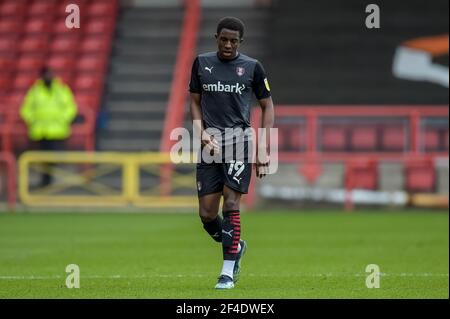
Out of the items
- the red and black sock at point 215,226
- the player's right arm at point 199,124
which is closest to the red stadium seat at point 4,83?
the red and black sock at point 215,226

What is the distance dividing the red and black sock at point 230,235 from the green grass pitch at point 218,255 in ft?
1.04

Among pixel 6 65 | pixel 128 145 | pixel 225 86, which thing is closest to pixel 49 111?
pixel 128 145

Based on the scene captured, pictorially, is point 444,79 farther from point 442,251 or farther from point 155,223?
point 442,251

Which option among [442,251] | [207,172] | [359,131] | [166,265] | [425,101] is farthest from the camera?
[425,101]

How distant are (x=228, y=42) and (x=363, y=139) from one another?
1288cm

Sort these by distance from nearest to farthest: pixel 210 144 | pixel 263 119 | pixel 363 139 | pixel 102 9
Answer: pixel 210 144, pixel 263 119, pixel 363 139, pixel 102 9

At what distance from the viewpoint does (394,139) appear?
22.5 meters

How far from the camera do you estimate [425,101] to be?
25953mm

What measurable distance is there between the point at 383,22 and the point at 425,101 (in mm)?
2591

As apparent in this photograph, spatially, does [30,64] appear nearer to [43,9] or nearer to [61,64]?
[61,64]

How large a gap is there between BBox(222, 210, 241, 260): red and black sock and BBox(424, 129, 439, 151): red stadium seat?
12.3 meters

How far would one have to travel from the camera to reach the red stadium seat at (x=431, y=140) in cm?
2209

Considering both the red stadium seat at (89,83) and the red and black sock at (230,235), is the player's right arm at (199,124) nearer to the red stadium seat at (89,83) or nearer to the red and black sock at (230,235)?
the red and black sock at (230,235)
